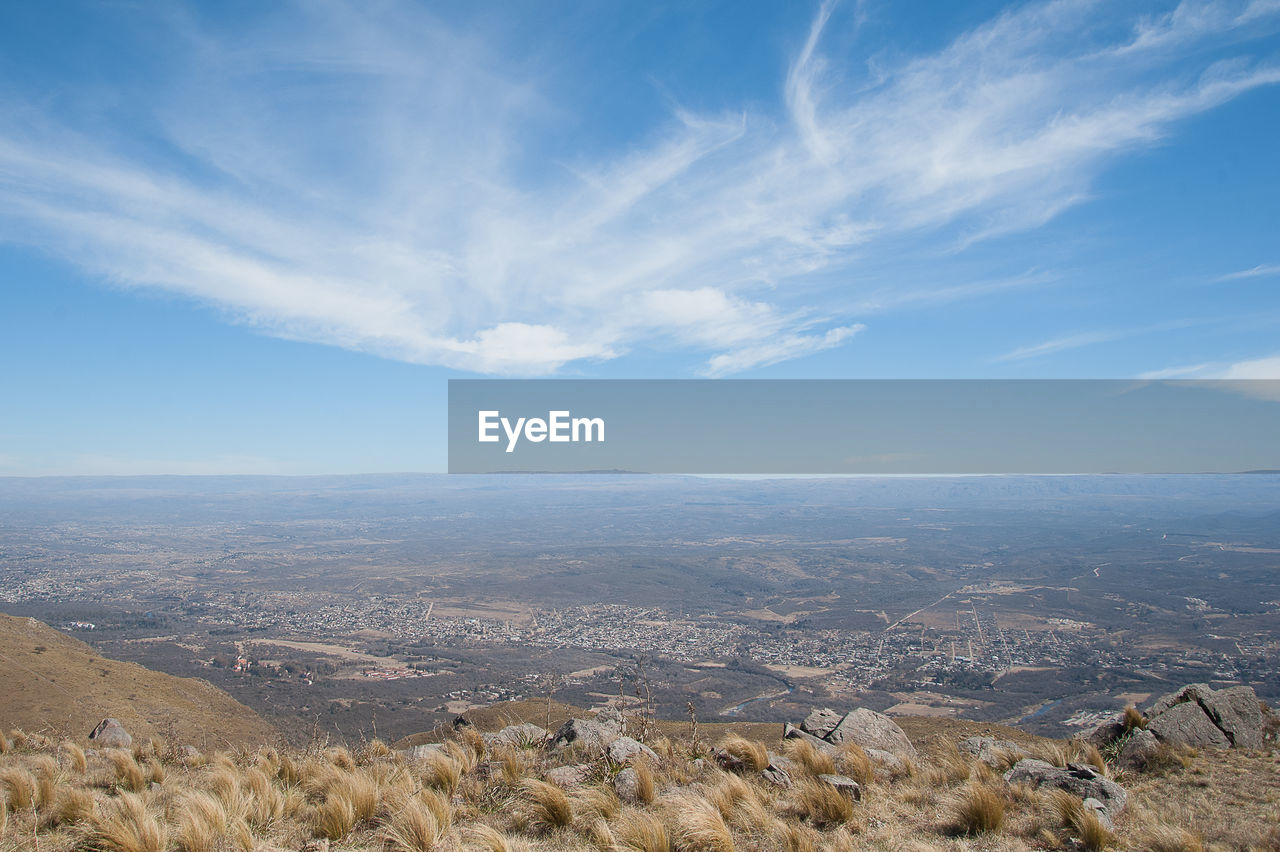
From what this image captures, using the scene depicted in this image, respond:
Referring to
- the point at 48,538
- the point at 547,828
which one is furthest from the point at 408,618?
the point at 48,538

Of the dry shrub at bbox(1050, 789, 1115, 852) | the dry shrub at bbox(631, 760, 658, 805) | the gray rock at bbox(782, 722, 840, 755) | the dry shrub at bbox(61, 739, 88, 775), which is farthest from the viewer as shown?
the gray rock at bbox(782, 722, 840, 755)

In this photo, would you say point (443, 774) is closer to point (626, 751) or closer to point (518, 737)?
point (626, 751)

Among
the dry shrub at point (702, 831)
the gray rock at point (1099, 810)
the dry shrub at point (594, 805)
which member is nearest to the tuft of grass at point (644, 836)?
the dry shrub at point (702, 831)

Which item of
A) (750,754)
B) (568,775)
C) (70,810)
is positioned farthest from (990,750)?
(70,810)

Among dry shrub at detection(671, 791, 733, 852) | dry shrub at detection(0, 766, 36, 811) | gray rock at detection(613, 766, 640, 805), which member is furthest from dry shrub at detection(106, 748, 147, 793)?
dry shrub at detection(671, 791, 733, 852)

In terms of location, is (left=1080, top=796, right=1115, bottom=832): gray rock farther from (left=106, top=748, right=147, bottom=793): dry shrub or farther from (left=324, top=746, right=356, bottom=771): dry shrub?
(left=106, top=748, right=147, bottom=793): dry shrub
